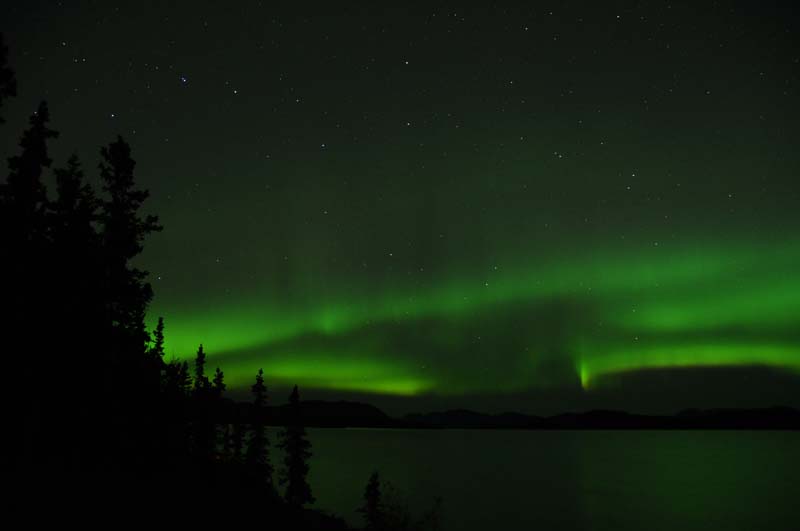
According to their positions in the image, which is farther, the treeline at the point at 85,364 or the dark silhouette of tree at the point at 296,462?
the dark silhouette of tree at the point at 296,462

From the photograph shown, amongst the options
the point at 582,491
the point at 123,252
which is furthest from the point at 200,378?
the point at 582,491

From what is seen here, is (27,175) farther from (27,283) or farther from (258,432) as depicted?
(258,432)

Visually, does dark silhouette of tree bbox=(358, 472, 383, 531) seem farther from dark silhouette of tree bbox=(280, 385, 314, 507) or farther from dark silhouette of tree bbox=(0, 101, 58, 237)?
dark silhouette of tree bbox=(0, 101, 58, 237)

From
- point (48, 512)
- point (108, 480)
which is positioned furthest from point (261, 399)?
point (48, 512)

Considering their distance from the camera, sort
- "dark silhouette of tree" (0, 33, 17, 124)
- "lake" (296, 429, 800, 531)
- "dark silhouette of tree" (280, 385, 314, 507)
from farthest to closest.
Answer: "lake" (296, 429, 800, 531) < "dark silhouette of tree" (280, 385, 314, 507) < "dark silhouette of tree" (0, 33, 17, 124)

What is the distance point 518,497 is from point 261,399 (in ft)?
214

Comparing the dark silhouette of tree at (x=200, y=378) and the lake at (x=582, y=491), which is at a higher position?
the dark silhouette of tree at (x=200, y=378)

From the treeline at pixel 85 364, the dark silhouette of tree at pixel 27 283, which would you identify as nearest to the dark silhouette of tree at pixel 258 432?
the treeline at pixel 85 364

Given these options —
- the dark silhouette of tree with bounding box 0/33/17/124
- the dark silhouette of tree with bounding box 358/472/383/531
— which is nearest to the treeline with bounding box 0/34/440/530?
the dark silhouette of tree with bounding box 0/33/17/124

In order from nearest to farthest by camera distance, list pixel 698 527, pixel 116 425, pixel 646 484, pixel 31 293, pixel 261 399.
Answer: pixel 31 293 → pixel 116 425 → pixel 261 399 → pixel 698 527 → pixel 646 484

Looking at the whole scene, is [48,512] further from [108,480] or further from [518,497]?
[518,497]

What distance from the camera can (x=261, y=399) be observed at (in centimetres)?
5256

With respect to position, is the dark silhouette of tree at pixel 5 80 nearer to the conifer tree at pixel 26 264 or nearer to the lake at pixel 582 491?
the conifer tree at pixel 26 264

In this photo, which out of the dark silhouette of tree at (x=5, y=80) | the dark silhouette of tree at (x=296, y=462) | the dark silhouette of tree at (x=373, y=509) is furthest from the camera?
the dark silhouette of tree at (x=296, y=462)
